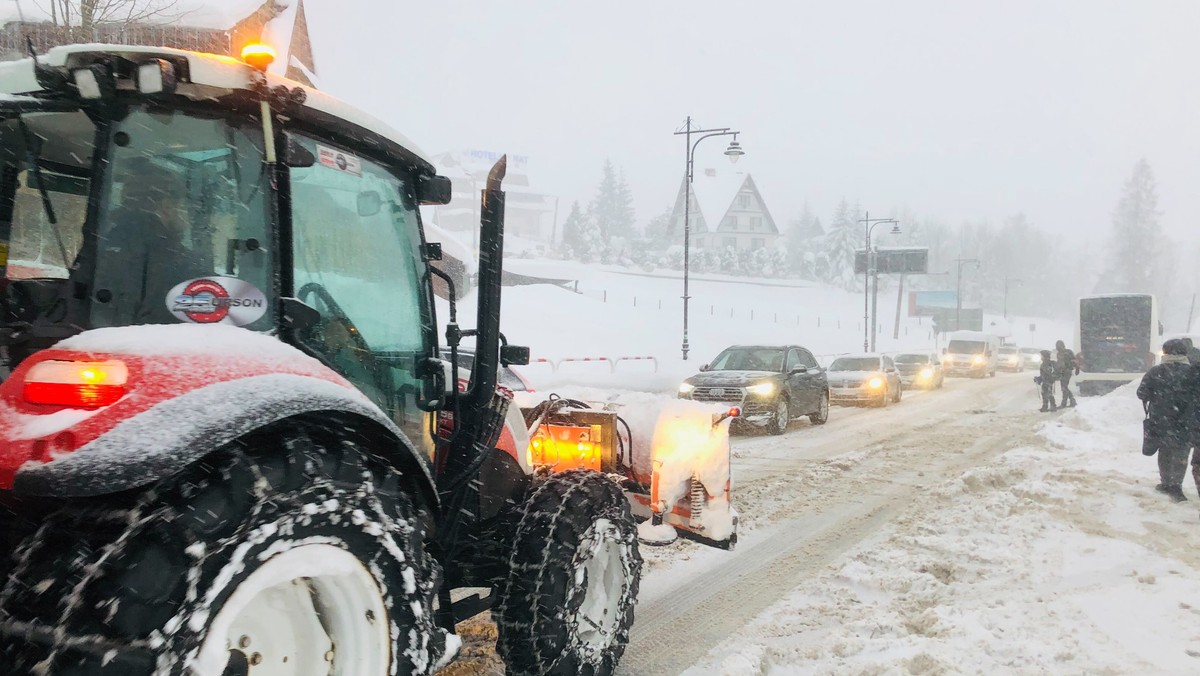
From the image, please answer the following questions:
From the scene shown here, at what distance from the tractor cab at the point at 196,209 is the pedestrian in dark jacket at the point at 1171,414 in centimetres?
933

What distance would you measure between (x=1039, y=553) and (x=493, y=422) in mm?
5232

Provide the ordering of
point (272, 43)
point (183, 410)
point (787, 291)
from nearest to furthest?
1. point (183, 410)
2. point (272, 43)
3. point (787, 291)

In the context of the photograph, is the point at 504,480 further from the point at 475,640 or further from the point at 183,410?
the point at 183,410

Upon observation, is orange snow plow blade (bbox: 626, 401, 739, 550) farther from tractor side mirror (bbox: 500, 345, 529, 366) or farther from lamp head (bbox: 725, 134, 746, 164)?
lamp head (bbox: 725, 134, 746, 164)

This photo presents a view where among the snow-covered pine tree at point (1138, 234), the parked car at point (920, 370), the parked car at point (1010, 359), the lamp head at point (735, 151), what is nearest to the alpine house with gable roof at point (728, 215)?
the snow-covered pine tree at point (1138, 234)

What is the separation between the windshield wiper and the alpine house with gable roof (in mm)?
99111

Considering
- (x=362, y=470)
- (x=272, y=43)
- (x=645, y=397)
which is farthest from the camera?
(x=645, y=397)

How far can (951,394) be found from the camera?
27375 mm

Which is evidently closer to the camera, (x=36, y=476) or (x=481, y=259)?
(x=36, y=476)

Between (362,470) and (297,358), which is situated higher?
(297,358)

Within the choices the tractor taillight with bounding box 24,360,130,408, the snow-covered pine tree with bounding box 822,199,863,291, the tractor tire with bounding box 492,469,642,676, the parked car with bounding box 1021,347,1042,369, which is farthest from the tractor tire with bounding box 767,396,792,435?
the snow-covered pine tree with bounding box 822,199,863,291

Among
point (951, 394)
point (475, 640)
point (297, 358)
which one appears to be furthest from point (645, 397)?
point (951, 394)

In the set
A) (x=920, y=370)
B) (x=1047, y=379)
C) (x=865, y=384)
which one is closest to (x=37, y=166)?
(x=865, y=384)

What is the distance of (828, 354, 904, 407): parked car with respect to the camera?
2188 centimetres
